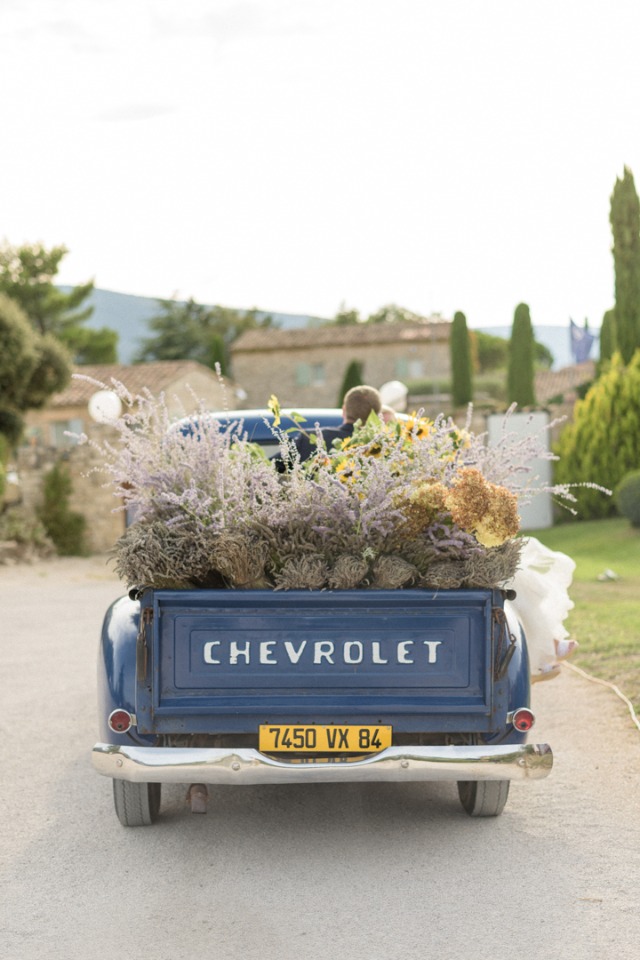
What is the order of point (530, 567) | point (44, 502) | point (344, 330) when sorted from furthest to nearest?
1. point (344, 330)
2. point (44, 502)
3. point (530, 567)

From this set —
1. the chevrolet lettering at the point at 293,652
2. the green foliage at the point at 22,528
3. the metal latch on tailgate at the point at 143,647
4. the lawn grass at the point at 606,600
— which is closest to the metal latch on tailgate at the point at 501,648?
the chevrolet lettering at the point at 293,652

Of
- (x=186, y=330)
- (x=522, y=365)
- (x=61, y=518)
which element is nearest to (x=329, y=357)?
(x=186, y=330)

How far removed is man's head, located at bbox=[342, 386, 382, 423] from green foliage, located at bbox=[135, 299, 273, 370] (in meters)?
68.2

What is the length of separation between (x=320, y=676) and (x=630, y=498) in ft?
56.2

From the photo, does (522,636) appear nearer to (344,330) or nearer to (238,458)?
(238,458)

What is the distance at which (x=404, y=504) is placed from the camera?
4875 mm

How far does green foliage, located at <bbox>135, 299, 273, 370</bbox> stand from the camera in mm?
77125

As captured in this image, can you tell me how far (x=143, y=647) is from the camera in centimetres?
466

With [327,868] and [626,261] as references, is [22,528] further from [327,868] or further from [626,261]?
[327,868]

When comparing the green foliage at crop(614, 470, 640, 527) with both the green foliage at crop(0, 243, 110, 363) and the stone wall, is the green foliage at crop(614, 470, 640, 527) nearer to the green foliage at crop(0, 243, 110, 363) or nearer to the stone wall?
the stone wall

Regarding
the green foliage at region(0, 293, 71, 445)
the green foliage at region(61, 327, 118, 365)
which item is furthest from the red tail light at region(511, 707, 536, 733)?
the green foliage at region(61, 327, 118, 365)

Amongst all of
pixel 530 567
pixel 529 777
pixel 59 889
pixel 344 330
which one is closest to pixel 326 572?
pixel 529 777

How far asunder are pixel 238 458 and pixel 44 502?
1738 centimetres

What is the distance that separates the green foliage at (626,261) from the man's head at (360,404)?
19985 millimetres
